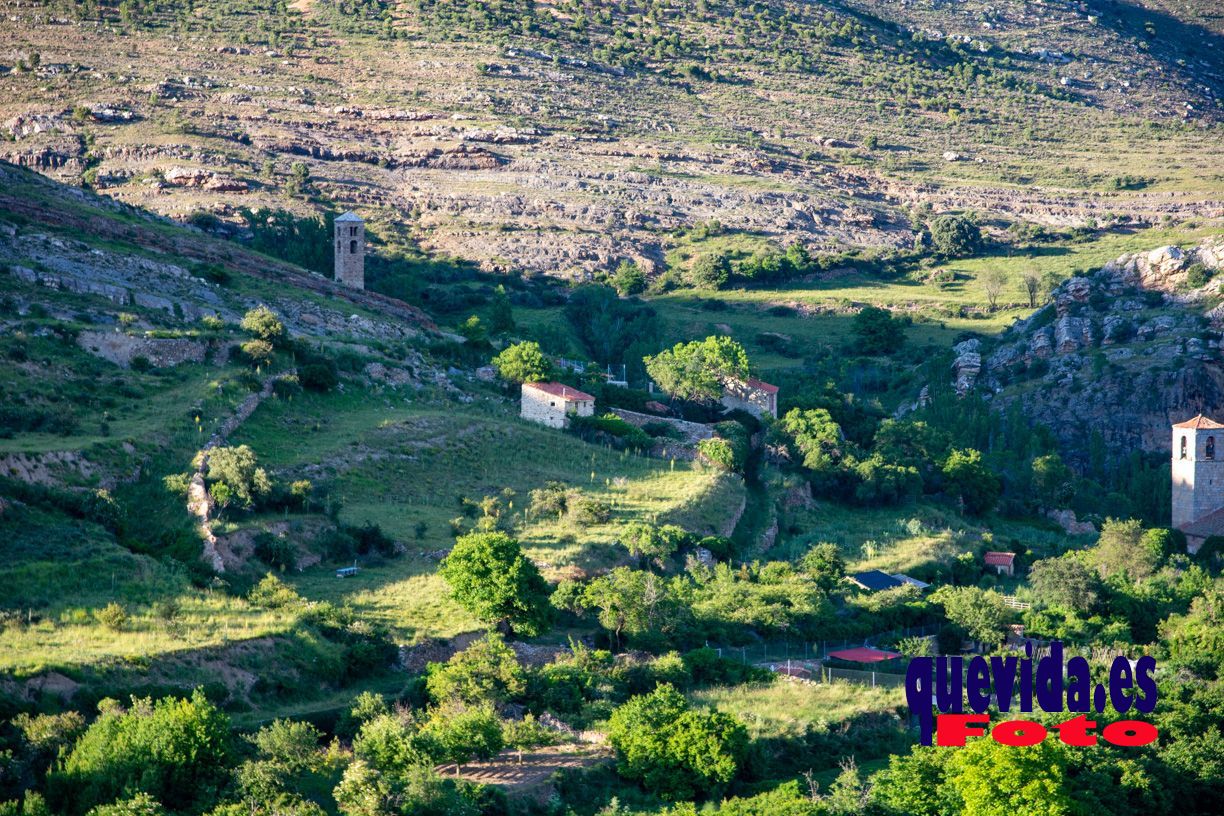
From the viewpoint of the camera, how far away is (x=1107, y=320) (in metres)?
105

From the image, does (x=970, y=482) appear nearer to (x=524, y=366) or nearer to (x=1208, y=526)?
(x=1208, y=526)

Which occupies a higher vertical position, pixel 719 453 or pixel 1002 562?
pixel 719 453

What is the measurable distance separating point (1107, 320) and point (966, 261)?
25.8 m

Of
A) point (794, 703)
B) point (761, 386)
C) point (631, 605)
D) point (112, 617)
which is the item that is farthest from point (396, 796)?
point (761, 386)

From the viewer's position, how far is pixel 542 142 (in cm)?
13750

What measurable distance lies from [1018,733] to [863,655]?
992 cm

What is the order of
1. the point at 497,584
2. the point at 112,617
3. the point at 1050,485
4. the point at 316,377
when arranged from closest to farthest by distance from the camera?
the point at 112,617 < the point at 497,584 < the point at 316,377 < the point at 1050,485

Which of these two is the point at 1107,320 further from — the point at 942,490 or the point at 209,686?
the point at 209,686

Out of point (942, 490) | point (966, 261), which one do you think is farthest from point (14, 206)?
point (966, 261)

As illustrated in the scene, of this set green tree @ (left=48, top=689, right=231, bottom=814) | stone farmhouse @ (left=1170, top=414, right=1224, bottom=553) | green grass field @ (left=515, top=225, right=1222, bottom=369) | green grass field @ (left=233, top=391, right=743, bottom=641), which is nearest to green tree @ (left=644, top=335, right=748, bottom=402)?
green grass field @ (left=233, top=391, right=743, bottom=641)

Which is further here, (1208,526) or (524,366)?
(1208,526)

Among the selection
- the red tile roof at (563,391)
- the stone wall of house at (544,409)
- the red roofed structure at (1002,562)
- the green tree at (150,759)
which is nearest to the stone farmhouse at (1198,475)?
the red roofed structure at (1002,562)

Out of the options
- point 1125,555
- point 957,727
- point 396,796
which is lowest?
point 1125,555

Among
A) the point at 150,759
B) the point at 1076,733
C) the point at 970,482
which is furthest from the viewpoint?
the point at 970,482
